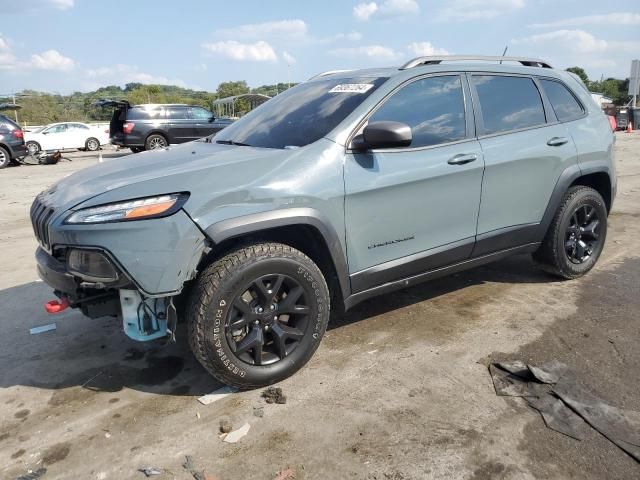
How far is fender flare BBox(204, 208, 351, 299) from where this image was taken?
257 centimetres

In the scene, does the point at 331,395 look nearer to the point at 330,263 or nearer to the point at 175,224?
the point at 330,263

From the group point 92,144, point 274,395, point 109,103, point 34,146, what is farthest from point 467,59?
point 92,144

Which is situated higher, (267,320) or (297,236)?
(297,236)

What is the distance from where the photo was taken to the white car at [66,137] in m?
19.6

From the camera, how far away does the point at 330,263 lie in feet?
9.91

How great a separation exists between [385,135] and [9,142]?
51.8 ft

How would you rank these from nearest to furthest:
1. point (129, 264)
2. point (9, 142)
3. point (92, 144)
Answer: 1. point (129, 264)
2. point (9, 142)
3. point (92, 144)

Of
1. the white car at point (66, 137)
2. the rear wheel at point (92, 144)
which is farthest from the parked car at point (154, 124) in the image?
the rear wheel at point (92, 144)

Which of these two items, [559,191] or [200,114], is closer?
[559,191]

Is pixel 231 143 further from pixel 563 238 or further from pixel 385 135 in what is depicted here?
pixel 563 238

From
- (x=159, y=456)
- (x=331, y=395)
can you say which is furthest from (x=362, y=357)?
(x=159, y=456)

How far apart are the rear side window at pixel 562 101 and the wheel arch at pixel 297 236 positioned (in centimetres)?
243

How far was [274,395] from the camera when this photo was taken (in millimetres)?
2822

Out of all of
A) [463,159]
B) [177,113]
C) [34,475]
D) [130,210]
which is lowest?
[34,475]
